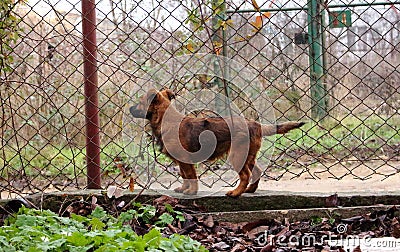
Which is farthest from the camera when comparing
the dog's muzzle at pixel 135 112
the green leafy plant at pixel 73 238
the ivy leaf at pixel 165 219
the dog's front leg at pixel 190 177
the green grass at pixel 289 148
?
the green grass at pixel 289 148

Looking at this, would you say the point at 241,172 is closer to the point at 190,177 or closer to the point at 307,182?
the point at 190,177

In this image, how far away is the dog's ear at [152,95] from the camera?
12.6 feet

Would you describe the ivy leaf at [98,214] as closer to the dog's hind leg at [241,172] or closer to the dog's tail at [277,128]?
the dog's hind leg at [241,172]

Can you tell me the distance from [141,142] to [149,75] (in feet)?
1.49

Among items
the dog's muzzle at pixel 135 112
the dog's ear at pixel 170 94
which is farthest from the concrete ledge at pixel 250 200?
the dog's ear at pixel 170 94

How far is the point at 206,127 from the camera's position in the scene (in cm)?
383

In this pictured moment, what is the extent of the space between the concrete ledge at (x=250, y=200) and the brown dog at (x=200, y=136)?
7cm

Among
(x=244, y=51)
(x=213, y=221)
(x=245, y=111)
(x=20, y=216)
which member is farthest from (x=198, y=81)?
(x=244, y=51)
